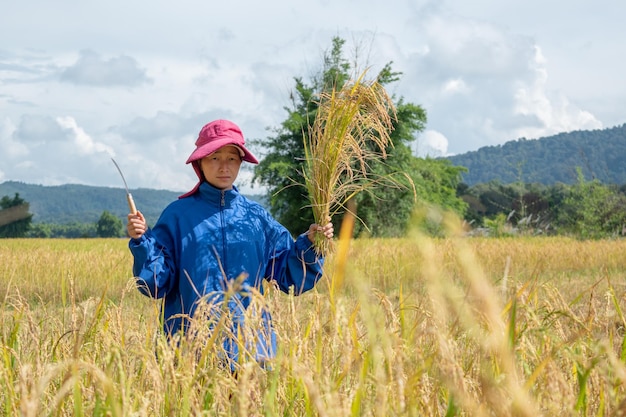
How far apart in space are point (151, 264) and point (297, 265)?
0.69 meters

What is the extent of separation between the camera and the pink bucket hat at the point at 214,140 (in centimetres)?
307

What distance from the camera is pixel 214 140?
313cm

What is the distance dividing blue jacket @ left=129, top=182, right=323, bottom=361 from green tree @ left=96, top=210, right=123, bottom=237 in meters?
109

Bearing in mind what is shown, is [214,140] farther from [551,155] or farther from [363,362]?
[551,155]

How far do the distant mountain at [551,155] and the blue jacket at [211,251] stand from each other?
142091mm

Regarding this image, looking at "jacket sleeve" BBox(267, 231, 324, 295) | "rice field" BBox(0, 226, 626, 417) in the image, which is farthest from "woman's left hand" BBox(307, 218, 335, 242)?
"rice field" BBox(0, 226, 626, 417)

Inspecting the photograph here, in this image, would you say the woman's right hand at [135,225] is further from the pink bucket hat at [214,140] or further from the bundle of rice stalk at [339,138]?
the bundle of rice stalk at [339,138]

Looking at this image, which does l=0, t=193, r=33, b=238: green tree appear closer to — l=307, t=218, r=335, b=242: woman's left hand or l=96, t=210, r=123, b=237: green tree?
l=96, t=210, r=123, b=237: green tree

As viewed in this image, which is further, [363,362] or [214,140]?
[214,140]

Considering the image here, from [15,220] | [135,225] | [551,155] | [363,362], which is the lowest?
[15,220]

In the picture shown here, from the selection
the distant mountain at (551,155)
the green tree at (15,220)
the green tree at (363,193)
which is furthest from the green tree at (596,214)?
the distant mountain at (551,155)

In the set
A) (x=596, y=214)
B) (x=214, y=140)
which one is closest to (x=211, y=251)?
(x=214, y=140)

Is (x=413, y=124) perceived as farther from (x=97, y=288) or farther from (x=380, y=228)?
(x=97, y=288)

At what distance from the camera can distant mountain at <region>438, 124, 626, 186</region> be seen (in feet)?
472
